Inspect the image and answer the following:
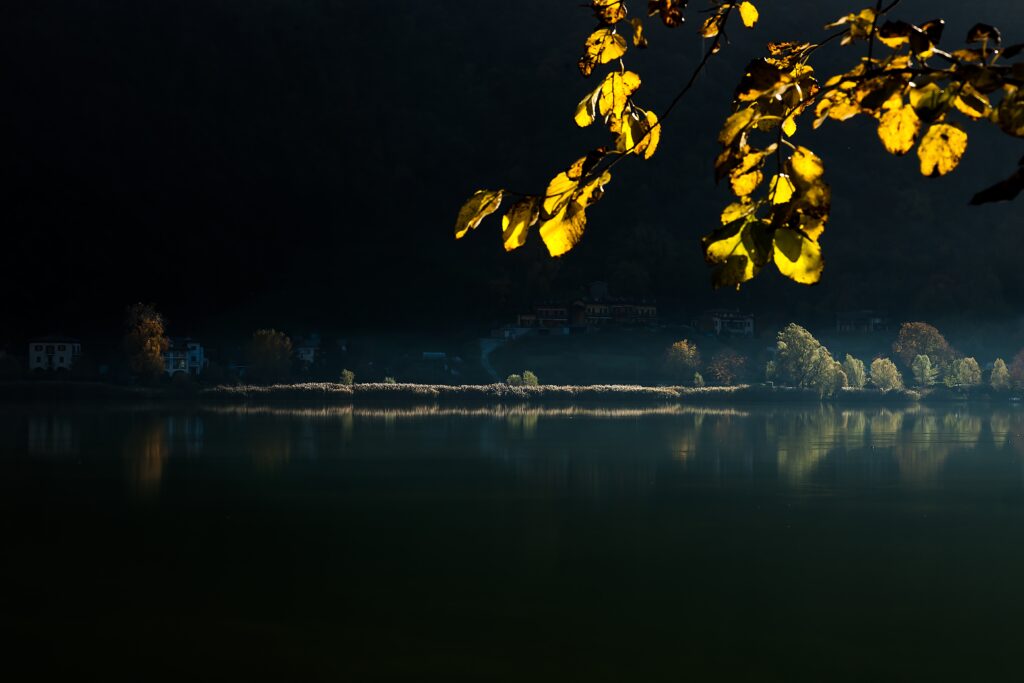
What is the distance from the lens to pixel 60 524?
36781 millimetres

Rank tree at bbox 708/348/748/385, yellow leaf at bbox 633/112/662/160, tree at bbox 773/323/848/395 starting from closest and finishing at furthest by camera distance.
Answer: yellow leaf at bbox 633/112/662/160 → tree at bbox 773/323/848/395 → tree at bbox 708/348/748/385

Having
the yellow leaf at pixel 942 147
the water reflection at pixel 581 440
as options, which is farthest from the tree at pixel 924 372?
the yellow leaf at pixel 942 147

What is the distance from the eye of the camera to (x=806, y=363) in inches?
4931

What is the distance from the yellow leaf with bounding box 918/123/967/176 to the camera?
2805mm

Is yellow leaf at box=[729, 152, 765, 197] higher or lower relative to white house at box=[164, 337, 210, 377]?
lower

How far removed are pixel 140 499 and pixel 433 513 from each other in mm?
11803

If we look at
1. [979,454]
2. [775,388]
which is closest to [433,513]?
[979,454]

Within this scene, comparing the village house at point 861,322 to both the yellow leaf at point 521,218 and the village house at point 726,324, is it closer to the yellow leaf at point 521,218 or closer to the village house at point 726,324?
the village house at point 726,324

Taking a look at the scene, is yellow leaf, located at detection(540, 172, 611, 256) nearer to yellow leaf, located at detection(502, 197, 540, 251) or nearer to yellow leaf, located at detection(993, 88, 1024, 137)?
yellow leaf, located at detection(502, 197, 540, 251)

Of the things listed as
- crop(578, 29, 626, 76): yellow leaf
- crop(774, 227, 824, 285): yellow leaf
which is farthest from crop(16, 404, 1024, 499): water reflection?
crop(774, 227, 824, 285): yellow leaf

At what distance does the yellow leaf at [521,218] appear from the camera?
2926 mm

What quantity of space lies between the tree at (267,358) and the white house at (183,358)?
6.80 meters

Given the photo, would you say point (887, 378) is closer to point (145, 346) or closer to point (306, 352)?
point (306, 352)

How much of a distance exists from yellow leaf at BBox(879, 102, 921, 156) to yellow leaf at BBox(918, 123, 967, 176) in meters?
0.04
